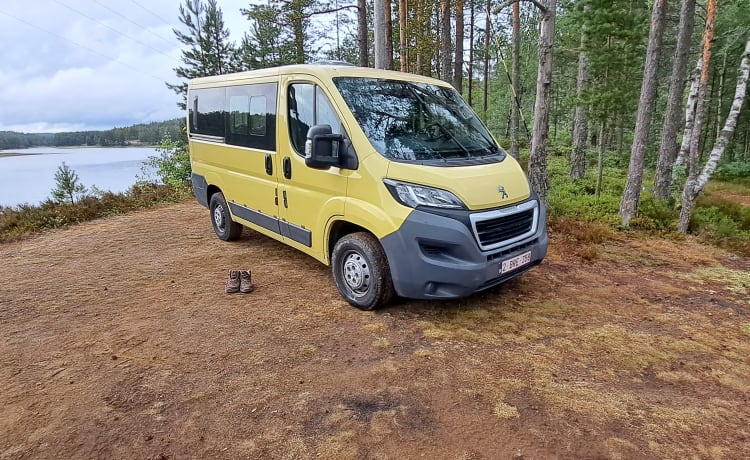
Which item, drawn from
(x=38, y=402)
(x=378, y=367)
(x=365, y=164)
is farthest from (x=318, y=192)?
(x=38, y=402)

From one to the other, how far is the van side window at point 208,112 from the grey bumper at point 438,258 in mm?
3459

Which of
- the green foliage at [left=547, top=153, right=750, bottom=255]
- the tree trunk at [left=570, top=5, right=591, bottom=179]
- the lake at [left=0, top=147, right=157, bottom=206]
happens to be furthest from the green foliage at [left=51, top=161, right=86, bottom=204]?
the tree trunk at [left=570, top=5, right=591, bottom=179]

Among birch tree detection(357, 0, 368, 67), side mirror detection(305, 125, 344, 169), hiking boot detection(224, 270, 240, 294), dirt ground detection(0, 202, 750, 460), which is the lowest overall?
dirt ground detection(0, 202, 750, 460)

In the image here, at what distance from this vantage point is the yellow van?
11.0 feet

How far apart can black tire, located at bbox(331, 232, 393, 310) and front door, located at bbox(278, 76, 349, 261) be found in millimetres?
282

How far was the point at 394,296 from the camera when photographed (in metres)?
3.89

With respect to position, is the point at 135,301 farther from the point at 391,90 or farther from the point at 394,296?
the point at 391,90

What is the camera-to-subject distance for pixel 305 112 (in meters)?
4.20

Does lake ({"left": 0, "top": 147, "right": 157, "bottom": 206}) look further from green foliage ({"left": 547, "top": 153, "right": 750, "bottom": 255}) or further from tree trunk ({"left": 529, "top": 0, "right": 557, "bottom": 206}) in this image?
green foliage ({"left": 547, "top": 153, "right": 750, "bottom": 255})

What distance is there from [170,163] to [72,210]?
718cm

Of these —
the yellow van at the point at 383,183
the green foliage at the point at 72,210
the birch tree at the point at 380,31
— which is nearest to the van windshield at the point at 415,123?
the yellow van at the point at 383,183

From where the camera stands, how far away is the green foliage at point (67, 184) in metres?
11.2

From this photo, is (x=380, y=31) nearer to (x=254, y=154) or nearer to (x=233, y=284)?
(x=254, y=154)

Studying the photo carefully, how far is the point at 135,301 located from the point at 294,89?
9.11ft
